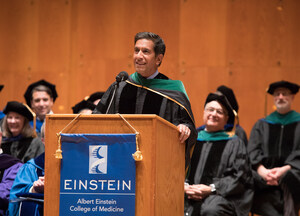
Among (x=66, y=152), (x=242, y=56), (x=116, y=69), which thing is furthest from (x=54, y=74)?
(x=66, y=152)

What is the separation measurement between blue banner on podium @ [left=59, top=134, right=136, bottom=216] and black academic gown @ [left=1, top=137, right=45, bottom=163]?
8.34 feet

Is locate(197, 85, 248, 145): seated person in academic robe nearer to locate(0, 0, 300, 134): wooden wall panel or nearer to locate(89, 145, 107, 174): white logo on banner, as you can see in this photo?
locate(0, 0, 300, 134): wooden wall panel

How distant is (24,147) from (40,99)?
3.30 feet

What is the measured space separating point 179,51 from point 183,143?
13.1ft

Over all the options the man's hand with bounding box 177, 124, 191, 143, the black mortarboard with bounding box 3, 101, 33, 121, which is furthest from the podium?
the black mortarboard with bounding box 3, 101, 33, 121

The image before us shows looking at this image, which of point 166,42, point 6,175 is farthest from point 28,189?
point 166,42

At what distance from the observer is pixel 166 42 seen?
22.4 feet

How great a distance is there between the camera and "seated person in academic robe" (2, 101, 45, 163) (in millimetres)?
5062

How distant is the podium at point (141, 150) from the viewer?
2492mm

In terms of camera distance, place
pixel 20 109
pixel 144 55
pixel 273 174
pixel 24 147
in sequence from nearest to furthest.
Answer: pixel 144 55
pixel 273 174
pixel 24 147
pixel 20 109

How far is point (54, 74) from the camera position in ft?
23.4

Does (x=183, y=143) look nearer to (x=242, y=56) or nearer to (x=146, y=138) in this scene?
(x=146, y=138)

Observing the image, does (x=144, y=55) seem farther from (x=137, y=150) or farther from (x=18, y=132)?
(x=18, y=132)

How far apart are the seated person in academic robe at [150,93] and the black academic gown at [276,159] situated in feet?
6.87
